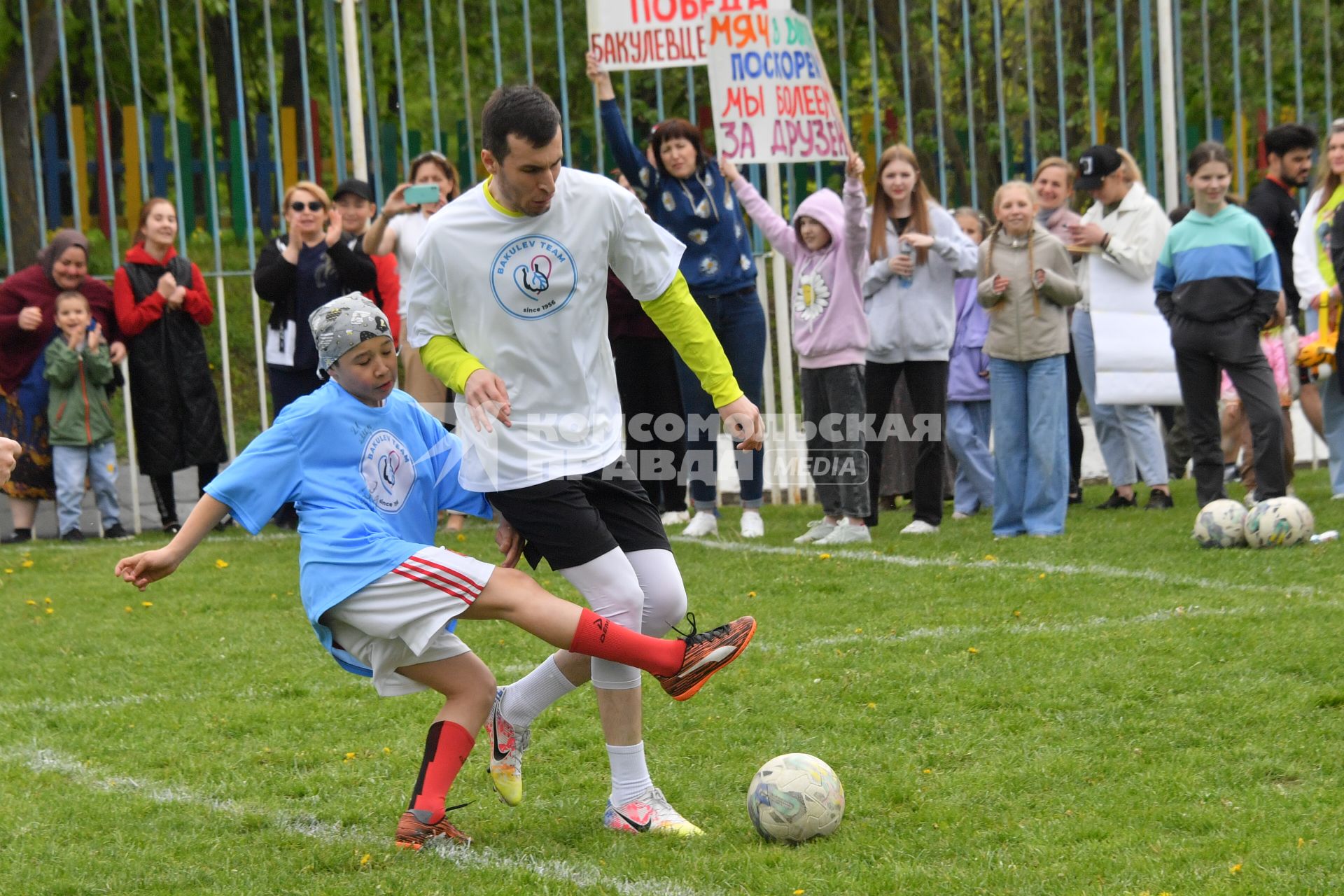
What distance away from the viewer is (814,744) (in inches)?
197

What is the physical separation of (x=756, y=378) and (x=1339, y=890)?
6.27m

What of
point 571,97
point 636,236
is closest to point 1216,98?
point 571,97

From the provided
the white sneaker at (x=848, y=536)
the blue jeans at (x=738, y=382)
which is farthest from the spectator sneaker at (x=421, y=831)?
the blue jeans at (x=738, y=382)

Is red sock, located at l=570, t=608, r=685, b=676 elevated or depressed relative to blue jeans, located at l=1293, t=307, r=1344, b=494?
elevated

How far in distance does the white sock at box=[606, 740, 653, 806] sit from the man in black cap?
18.8 feet

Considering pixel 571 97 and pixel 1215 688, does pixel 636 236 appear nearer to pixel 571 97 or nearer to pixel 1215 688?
pixel 1215 688

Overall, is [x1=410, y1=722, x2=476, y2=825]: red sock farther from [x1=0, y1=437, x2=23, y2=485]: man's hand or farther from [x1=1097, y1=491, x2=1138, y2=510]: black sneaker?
[x1=1097, y1=491, x2=1138, y2=510]: black sneaker

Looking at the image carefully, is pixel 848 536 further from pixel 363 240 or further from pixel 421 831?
pixel 421 831

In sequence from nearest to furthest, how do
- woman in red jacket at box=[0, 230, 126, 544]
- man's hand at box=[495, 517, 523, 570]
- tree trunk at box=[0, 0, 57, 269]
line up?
man's hand at box=[495, 517, 523, 570], woman in red jacket at box=[0, 230, 126, 544], tree trunk at box=[0, 0, 57, 269]

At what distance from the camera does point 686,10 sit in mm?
10516

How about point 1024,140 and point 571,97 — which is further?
point 571,97

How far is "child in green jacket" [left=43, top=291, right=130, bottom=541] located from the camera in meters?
10.5

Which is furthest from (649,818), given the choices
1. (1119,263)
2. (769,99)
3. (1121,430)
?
(769,99)

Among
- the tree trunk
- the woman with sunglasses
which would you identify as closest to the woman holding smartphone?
the woman with sunglasses
